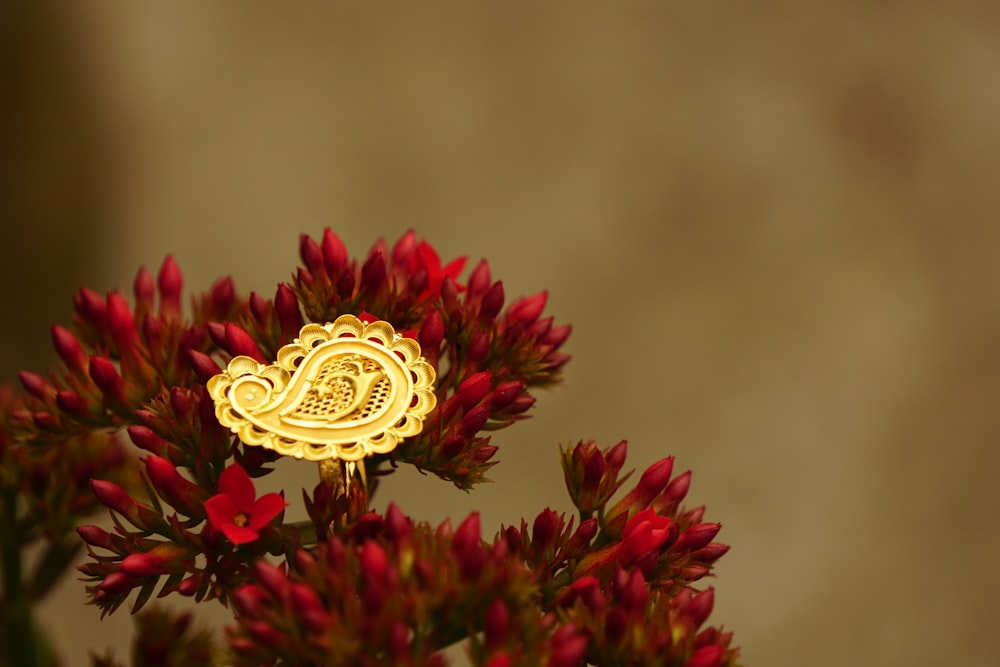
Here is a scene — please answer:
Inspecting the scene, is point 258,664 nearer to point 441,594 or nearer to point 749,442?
point 441,594

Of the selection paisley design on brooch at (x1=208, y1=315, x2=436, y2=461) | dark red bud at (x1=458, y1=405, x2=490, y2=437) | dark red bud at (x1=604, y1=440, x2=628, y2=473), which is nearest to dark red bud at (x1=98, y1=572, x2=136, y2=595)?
paisley design on brooch at (x1=208, y1=315, x2=436, y2=461)

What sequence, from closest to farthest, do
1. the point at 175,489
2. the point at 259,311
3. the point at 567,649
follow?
the point at 567,649 → the point at 175,489 → the point at 259,311

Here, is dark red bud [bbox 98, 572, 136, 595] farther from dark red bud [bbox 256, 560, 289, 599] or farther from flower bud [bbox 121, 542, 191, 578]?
dark red bud [bbox 256, 560, 289, 599]

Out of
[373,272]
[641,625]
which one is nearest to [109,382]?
[373,272]

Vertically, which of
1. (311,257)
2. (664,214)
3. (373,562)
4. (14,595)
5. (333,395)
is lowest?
(14,595)

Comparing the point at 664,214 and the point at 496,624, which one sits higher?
the point at 664,214

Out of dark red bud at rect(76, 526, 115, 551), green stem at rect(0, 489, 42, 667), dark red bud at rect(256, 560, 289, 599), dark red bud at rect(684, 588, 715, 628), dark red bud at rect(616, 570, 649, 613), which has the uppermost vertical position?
dark red bud at rect(684, 588, 715, 628)

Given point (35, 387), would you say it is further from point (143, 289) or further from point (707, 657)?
point (707, 657)

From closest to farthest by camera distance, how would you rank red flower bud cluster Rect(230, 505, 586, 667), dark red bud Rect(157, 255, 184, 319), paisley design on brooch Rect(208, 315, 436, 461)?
red flower bud cluster Rect(230, 505, 586, 667) → paisley design on brooch Rect(208, 315, 436, 461) → dark red bud Rect(157, 255, 184, 319)
